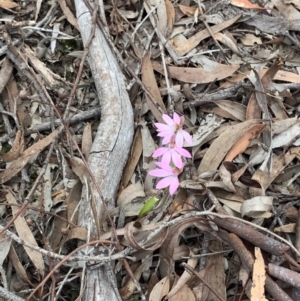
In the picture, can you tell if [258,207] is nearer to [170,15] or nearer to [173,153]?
[173,153]

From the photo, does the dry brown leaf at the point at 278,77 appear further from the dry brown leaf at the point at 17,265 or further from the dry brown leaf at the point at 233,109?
the dry brown leaf at the point at 17,265

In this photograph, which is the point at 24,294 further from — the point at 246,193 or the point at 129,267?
the point at 246,193

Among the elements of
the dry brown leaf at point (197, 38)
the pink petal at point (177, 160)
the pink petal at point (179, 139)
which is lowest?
the pink petal at point (177, 160)

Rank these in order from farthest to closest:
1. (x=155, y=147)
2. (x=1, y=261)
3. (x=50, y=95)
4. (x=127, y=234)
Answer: (x=50, y=95) → (x=155, y=147) → (x=1, y=261) → (x=127, y=234)

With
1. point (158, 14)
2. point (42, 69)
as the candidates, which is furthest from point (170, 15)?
point (42, 69)

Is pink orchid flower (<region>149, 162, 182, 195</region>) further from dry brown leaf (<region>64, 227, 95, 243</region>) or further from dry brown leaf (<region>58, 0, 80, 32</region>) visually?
dry brown leaf (<region>58, 0, 80, 32</region>)

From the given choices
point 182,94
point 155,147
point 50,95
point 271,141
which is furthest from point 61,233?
point 271,141

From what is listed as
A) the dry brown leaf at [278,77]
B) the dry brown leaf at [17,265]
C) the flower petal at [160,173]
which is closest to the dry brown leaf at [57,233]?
the dry brown leaf at [17,265]
